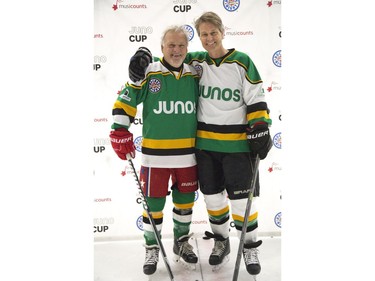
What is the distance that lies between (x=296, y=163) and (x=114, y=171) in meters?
1.46

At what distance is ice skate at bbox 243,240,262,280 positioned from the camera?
7.54 feet

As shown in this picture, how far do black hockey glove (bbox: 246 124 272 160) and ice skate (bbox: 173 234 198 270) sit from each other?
744 millimetres

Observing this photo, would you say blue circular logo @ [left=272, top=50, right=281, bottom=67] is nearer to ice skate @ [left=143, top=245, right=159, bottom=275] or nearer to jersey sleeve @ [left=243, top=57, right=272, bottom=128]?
jersey sleeve @ [left=243, top=57, right=272, bottom=128]

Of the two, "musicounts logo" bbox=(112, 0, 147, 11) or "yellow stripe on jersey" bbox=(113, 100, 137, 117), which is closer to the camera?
"yellow stripe on jersey" bbox=(113, 100, 137, 117)

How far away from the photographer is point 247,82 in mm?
2223

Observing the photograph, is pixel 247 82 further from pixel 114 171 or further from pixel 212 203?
pixel 114 171

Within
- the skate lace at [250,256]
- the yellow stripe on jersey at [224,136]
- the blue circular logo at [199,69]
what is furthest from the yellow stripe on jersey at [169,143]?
the skate lace at [250,256]

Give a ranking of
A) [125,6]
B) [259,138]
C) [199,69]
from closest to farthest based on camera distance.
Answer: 1. [259,138]
2. [199,69]
3. [125,6]

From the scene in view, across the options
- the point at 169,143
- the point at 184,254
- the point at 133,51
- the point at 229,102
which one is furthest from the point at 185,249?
the point at 133,51

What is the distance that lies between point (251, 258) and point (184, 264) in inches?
16.5

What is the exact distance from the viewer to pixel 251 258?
2.33 meters

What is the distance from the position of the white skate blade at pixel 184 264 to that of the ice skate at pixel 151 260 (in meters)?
0.18

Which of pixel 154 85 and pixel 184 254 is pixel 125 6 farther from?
pixel 184 254

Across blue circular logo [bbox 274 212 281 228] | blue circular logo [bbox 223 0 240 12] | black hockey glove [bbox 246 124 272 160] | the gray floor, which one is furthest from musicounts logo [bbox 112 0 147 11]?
blue circular logo [bbox 274 212 281 228]
